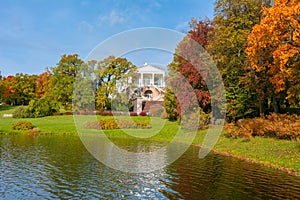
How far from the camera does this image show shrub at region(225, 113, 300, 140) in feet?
65.3

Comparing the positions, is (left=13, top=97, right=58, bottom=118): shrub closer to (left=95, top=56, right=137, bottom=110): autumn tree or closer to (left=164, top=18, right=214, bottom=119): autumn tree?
(left=95, top=56, right=137, bottom=110): autumn tree

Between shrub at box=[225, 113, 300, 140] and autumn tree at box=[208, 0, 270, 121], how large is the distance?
4.11 meters

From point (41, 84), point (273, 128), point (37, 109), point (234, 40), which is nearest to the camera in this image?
point (273, 128)

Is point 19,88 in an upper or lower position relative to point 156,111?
upper

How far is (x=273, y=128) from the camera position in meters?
21.4

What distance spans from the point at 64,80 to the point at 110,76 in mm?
9197

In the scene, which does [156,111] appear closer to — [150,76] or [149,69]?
[150,76]

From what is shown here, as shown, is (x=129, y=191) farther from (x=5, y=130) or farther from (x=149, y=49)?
(x=5, y=130)

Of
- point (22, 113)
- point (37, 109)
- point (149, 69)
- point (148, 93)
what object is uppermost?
point (149, 69)

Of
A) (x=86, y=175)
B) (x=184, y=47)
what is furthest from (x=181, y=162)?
(x=184, y=47)

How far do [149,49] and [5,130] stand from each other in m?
23.1

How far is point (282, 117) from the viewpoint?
76.3 feet

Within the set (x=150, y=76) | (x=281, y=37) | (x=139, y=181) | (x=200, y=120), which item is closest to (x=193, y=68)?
(x=200, y=120)

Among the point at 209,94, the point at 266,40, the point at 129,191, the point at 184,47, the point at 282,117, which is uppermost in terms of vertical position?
the point at 184,47
